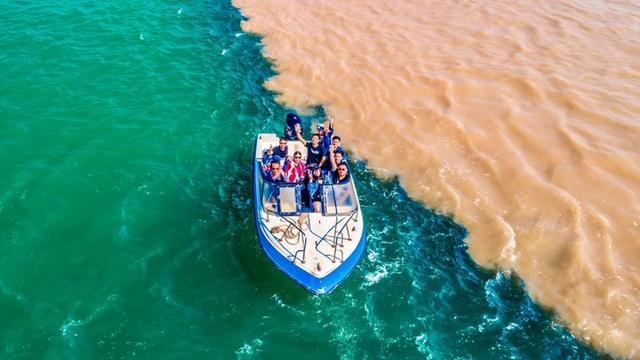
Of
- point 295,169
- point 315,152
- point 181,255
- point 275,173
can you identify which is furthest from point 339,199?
point 181,255

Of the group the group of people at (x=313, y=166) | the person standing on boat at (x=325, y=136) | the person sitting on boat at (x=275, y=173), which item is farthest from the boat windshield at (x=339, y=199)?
the person standing on boat at (x=325, y=136)

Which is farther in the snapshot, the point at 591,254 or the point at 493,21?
the point at 493,21

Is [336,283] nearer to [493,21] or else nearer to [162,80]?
[162,80]

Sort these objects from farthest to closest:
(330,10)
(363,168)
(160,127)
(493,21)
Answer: (330,10) → (493,21) → (160,127) → (363,168)

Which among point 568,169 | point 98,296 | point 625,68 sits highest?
point 625,68

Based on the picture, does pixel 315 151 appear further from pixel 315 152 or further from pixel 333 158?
pixel 333 158

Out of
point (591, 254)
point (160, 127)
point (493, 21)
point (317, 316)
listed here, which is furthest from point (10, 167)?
point (493, 21)

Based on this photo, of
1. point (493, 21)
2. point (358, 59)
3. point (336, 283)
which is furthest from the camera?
point (493, 21)
